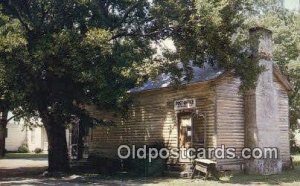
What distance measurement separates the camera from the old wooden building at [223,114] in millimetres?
21125

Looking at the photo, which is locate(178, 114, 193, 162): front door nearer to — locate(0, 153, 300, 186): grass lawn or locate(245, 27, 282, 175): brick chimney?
locate(0, 153, 300, 186): grass lawn

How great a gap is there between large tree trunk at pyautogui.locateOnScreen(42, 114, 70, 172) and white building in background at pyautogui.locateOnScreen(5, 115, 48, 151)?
27494mm

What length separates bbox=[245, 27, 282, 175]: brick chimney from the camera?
2144 centimetres

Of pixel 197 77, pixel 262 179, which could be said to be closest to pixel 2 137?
pixel 197 77

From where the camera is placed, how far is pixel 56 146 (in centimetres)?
2295

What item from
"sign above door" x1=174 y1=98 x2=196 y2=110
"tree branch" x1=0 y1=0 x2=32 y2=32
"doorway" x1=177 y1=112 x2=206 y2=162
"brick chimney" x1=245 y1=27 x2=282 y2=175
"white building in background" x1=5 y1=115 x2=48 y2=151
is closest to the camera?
"tree branch" x1=0 y1=0 x2=32 y2=32

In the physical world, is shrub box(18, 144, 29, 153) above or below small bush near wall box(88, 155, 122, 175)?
below

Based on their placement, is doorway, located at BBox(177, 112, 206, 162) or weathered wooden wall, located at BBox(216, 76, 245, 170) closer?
weathered wooden wall, located at BBox(216, 76, 245, 170)

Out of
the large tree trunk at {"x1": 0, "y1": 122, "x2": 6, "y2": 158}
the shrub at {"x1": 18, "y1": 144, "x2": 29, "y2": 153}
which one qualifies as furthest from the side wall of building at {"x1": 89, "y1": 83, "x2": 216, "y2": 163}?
the shrub at {"x1": 18, "y1": 144, "x2": 29, "y2": 153}

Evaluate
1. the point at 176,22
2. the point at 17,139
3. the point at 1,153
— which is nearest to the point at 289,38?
the point at 176,22

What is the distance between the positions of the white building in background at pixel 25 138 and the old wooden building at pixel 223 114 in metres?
28.0

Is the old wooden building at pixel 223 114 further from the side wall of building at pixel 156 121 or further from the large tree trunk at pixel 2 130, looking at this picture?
the large tree trunk at pixel 2 130

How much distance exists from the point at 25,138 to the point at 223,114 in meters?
36.0

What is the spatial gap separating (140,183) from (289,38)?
2093 centimetres
